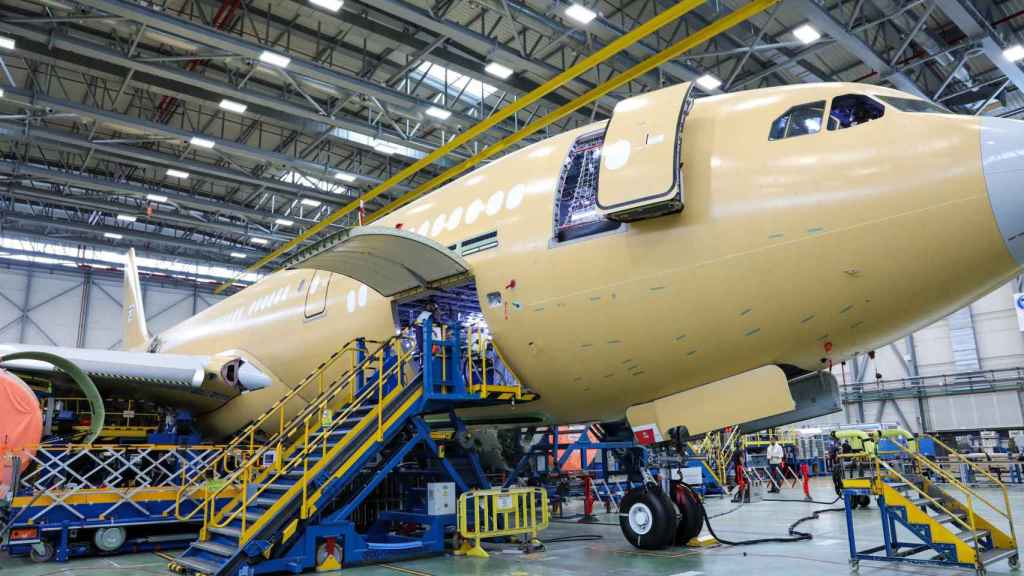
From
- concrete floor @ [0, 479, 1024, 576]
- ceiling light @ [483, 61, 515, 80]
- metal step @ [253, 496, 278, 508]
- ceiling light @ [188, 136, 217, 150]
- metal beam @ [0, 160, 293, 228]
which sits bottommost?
concrete floor @ [0, 479, 1024, 576]

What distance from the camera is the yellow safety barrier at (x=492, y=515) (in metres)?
8.99

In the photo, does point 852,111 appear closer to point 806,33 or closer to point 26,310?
point 806,33

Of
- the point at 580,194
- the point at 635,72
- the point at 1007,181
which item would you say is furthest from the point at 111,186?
the point at 1007,181

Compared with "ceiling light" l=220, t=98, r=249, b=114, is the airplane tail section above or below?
below

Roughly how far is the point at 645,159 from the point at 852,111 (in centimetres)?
191

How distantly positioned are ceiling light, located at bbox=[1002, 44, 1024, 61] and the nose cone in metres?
13.9

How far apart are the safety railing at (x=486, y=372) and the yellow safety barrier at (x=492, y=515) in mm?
1321

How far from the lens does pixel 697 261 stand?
686 cm

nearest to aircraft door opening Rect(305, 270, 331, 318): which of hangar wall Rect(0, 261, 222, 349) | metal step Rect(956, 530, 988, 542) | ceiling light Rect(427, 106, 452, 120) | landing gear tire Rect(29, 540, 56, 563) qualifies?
landing gear tire Rect(29, 540, 56, 563)

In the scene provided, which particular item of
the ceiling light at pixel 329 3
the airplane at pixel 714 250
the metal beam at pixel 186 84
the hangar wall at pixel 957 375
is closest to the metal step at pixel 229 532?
the airplane at pixel 714 250

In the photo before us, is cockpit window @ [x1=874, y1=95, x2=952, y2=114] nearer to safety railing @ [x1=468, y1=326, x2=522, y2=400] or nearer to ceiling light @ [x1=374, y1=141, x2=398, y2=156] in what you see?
safety railing @ [x1=468, y1=326, x2=522, y2=400]

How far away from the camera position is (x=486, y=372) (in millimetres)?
9734

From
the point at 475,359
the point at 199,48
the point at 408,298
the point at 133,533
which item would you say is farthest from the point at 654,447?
the point at 199,48

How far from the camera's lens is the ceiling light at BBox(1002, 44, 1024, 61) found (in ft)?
55.4
